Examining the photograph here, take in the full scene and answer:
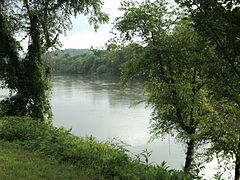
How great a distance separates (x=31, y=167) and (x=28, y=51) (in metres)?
8.36

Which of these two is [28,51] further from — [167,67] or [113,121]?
[113,121]

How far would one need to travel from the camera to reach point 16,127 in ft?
26.9

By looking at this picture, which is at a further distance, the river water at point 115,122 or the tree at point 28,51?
the river water at point 115,122

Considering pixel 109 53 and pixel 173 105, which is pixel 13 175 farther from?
pixel 109 53

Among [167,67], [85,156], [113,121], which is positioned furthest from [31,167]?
[113,121]

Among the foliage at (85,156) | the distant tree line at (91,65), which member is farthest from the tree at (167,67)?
the distant tree line at (91,65)

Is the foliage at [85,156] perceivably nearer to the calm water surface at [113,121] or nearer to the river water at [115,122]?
the river water at [115,122]

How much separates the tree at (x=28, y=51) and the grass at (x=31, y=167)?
20.4 feet

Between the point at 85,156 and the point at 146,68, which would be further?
the point at 146,68

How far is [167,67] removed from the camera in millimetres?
11922

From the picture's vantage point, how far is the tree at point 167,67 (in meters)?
10.9

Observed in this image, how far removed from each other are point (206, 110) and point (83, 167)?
7.37 m

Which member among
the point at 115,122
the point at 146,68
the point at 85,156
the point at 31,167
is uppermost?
the point at 146,68

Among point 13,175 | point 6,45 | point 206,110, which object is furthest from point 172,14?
point 13,175
